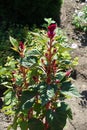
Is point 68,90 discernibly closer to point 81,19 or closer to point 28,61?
point 28,61

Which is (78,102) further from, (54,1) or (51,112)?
(54,1)

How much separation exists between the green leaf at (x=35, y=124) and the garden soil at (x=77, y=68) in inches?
36.5

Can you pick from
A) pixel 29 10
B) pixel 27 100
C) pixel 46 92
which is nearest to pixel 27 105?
pixel 27 100

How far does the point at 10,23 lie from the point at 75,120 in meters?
2.50

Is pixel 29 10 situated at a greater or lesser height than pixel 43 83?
greater

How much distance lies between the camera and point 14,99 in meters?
3.33

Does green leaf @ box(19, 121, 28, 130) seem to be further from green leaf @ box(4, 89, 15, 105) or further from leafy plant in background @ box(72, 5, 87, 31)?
leafy plant in background @ box(72, 5, 87, 31)

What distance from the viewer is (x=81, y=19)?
254 inches

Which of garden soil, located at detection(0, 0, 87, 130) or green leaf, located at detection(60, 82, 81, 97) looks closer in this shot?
green leaf, located at detection(60, 82, 81, 97)

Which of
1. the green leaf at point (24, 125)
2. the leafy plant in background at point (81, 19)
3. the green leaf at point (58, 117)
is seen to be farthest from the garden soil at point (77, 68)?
the green leaf at point (58, 117)

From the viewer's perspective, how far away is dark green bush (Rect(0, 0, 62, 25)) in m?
6.40

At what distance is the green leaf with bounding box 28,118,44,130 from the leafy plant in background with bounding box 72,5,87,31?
10.6 ft

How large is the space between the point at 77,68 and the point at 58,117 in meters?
2.34

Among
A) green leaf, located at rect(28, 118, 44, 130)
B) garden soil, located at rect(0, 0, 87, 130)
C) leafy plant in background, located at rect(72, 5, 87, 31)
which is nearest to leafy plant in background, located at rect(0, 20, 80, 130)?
green leaf, located at rect(28, 118, 44, 130)
